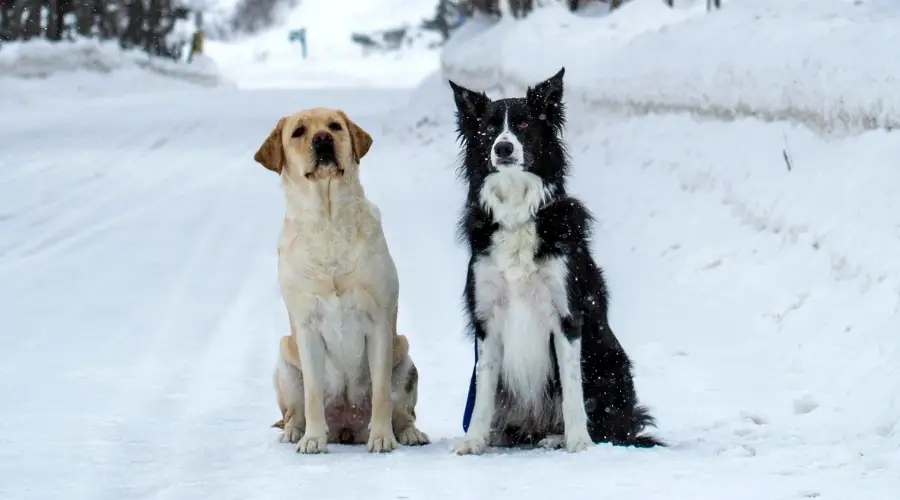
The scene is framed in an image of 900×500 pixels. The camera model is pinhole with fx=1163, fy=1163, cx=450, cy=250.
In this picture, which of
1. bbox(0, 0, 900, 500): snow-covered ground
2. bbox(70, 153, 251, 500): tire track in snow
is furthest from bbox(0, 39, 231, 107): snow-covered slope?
bbox(70, 153, 251, 500): tire track in snow

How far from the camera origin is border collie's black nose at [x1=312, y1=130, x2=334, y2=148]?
5.27 metres

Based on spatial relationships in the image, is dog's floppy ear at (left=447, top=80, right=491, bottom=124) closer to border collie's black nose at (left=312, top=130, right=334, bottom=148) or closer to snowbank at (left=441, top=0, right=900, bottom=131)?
border collie's black nose at (left=312, top=130, right=334, bottom=148)

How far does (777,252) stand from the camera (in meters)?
8.21

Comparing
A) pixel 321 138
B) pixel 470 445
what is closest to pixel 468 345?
pixel 470 445

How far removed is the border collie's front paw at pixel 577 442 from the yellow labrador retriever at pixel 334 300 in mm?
732

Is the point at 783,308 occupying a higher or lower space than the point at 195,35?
lower

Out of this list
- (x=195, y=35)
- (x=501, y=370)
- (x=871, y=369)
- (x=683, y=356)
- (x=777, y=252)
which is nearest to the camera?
(x=501, y=370)

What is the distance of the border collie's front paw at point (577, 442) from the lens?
5211 millimetres

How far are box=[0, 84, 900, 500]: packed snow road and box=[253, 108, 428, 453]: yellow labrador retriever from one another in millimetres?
212

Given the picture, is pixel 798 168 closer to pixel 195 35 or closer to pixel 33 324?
pixel 33 324

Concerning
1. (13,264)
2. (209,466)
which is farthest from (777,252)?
(13,264)

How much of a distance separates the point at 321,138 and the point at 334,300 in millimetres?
744

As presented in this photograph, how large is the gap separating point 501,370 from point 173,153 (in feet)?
45.9

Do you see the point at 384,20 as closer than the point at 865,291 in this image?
No
